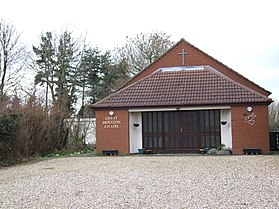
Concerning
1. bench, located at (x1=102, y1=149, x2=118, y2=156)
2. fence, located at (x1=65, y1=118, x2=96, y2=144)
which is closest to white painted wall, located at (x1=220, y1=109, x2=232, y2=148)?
bench, located at (x1=102, y1=149, x2=118, y2=156)

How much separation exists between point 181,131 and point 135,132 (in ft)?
8.30

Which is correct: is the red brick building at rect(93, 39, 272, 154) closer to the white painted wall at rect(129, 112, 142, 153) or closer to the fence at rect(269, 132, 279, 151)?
the white painted wall at rect(129, 112, 142, 153)

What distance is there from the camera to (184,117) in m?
22.2

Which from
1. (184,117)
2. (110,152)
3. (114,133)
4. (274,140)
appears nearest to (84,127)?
(114,133)

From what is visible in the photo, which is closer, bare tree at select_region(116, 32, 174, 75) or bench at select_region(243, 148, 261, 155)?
bench at select_region(243, 148, 261, 155)

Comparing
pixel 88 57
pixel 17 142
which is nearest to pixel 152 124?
pixel 17 142

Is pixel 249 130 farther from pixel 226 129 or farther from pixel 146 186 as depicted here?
pixel 146 186

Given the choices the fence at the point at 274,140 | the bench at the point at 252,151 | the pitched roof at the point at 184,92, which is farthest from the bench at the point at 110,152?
the fence at the point at 274,140

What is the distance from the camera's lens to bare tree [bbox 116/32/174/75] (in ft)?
128

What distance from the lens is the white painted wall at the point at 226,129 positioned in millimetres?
21453

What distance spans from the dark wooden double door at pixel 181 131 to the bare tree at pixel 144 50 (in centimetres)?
1658

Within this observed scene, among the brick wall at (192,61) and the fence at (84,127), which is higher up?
the brick wall at (192,61)

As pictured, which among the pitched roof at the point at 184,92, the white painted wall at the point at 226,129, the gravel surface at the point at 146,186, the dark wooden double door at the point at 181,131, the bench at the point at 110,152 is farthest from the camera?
the dark wooden double door at the point at 181,131

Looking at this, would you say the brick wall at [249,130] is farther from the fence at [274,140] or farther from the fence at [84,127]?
the fence at [84,127]
